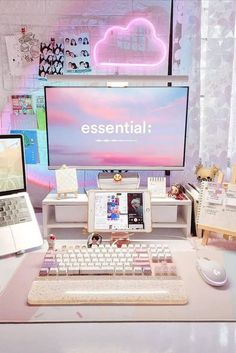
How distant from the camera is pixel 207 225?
128 centimetres

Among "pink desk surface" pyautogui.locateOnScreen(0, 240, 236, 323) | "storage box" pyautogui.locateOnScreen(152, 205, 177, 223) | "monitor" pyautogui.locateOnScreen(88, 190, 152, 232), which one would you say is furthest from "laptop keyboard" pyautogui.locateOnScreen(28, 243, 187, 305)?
"storage box" pyautogui.locateOnScreen(152, 205, 177, 223)

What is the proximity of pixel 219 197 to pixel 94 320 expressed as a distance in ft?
2.26

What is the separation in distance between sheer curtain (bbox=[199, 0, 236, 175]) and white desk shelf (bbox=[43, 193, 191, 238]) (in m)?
0.45

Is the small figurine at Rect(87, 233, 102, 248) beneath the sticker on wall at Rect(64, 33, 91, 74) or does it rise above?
beneath

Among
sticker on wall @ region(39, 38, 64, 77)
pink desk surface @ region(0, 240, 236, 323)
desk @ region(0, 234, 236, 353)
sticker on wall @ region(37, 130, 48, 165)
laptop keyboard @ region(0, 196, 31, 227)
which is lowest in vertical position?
desk @ region(0, 234, 236, 353)

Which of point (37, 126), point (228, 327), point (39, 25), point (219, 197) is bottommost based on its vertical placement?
point (228, 327)

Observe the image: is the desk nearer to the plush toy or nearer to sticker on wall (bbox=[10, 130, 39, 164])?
the plush toy

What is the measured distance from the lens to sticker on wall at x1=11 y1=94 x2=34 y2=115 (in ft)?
5.44

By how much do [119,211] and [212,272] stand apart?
1.49 ft

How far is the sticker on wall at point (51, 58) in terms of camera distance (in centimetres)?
162

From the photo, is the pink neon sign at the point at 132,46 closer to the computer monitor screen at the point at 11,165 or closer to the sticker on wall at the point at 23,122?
the sticker on wall at the point at 23,122

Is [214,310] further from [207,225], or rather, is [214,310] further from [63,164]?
[63,164]

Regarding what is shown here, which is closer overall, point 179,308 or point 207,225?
point 179,308

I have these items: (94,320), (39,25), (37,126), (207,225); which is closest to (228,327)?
Answer: (94,320)
